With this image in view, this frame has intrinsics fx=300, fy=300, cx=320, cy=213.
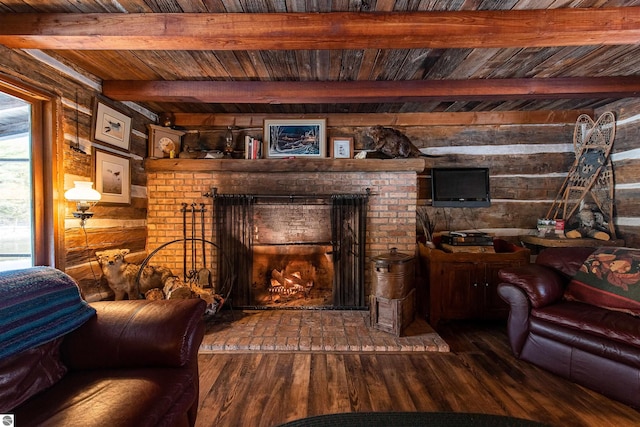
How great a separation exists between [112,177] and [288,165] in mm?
1707

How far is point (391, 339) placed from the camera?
8.76ft

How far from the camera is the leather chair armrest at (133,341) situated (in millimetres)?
1442

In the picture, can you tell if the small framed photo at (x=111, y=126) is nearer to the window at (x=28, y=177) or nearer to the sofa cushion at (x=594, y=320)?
the window at (x=28, y=177)

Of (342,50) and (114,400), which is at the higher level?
(342,50)

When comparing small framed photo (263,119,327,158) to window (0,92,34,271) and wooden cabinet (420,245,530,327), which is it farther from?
window (0,92,34,271)

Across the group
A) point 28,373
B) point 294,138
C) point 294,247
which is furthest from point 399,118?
point 28,373

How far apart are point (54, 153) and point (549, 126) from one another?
16.3 feet

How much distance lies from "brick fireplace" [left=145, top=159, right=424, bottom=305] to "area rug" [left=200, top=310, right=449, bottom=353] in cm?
41

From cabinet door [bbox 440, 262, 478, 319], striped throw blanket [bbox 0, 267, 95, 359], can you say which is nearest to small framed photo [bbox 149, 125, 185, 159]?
striped throw blanket [bbox 0, 267, 95, 359]

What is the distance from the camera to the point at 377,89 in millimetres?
2746

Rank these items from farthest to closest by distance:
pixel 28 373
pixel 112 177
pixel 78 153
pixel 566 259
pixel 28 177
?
pixel 112 177
pixel 566 259
pixel 78 153
pixel 28 177
pixel 28 373

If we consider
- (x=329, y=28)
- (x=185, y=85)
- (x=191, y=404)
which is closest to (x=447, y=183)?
(x=329, y=28)

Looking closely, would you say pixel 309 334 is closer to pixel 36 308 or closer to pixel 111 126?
pixel 36 308

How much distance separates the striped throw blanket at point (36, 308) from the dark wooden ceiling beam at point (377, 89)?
6.23 ft
